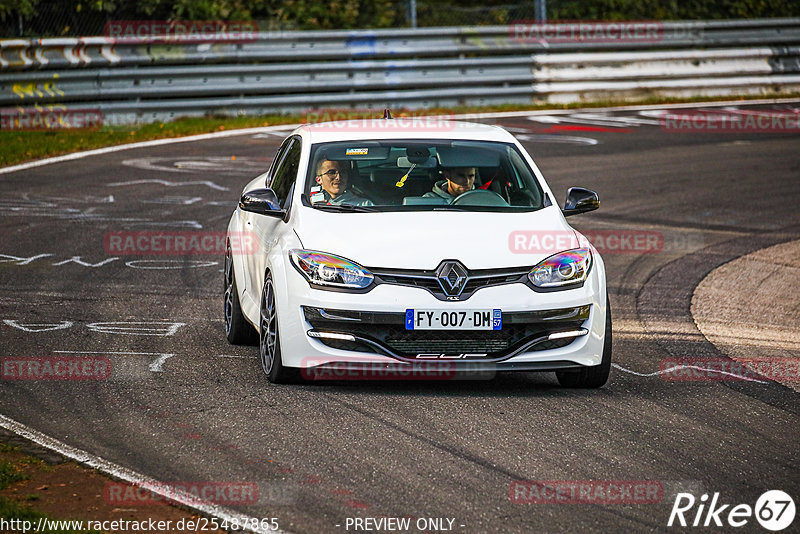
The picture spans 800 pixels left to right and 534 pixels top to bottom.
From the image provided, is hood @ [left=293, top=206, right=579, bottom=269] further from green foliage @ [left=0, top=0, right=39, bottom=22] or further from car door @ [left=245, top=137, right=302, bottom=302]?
green foliage @ [left=0, top=0, right=39, bottom=22]

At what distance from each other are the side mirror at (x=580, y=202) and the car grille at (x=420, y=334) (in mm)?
1151

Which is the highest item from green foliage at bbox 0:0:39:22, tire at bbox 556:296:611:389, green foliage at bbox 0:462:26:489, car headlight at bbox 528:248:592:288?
green foliage at bbox 0:0:39:22

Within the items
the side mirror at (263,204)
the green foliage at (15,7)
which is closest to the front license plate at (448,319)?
the side mirror at (263,204)

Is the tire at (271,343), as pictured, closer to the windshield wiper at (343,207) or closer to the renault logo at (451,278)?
the windshield wiper at (343,207)

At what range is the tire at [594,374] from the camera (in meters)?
7.41

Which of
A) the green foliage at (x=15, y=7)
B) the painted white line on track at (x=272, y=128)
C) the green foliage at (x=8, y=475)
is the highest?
the green foliage at (x=15, y=7)

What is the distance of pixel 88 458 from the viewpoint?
5926mm

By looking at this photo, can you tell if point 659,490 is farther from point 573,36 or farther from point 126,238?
point 573,36

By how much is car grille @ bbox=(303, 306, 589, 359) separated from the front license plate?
3 cm

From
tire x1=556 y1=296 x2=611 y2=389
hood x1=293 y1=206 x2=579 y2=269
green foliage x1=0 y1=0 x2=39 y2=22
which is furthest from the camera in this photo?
green foliage x1=0 y1=0 x2=39 y2=22

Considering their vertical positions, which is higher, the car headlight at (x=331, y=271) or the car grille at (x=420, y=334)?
the car headlight at (x=331, y=271)

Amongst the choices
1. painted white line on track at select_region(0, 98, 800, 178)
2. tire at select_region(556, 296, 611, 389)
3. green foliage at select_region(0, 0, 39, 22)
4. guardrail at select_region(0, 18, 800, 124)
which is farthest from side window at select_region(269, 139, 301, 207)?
green foliage at select_region(0, 0, 39, 22)

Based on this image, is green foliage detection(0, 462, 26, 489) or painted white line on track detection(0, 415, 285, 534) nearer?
painted white line on track detection(0, 415, 285, 534)

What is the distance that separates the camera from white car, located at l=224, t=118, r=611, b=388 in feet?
23.1
